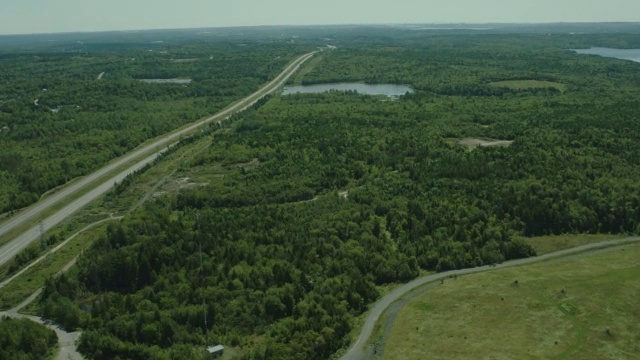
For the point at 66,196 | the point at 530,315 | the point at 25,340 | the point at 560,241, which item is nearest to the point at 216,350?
the point at 25,340

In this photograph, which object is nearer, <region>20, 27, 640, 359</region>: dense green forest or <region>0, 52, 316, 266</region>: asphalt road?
<region>20, 27, 640, 359</region>: dense green forest

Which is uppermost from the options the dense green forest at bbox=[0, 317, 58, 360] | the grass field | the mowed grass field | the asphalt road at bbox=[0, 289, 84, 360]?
the dense green forest at bbox=[0, 317, 58, 360]

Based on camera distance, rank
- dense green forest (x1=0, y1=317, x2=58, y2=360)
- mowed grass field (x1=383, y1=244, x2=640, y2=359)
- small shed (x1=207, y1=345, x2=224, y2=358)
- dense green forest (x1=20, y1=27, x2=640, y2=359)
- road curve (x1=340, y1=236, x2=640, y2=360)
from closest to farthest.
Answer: dense green forest (x1=0, y1=317, x2=58, y2=360) → small shed (x1=207, y1=345, x2=224, y2=358) → mowed grass field (x1=383, y1=244, x2=640, y2=359) → road curve (x1=340, y1=236, x2=640, y2=360) → dense green forest (x1=20, y1=27, x2=640, y2=359)

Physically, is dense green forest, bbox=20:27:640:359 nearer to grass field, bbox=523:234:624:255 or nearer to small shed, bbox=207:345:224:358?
small shed, bbox=207:345:224:358

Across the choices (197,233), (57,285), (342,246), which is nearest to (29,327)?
(57,285)

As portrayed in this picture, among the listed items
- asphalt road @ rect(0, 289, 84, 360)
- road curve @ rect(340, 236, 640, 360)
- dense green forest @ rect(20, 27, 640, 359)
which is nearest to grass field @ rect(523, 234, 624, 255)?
road curve @ rect(340, 236, 640, 360)

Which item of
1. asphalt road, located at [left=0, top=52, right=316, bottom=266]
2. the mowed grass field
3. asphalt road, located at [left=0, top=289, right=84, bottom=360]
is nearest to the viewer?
asphalt road, located at [left=0, top=289, right=84, bottom=360]

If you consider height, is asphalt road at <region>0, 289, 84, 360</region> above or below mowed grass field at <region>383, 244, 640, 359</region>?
above
